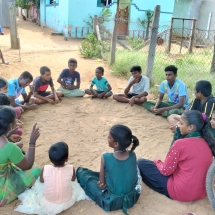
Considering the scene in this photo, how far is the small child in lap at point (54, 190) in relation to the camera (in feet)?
7.84

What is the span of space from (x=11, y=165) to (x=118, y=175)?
1.08 m

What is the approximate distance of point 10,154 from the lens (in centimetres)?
230

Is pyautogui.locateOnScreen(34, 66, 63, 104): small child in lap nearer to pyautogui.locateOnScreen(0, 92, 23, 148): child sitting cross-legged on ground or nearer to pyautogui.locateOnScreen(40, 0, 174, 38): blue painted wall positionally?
pyautogui.locateOnScreen(0, 92, 23, 148): child sitting cross-legged on ground

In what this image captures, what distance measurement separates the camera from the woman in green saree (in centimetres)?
231

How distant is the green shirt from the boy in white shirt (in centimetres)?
318

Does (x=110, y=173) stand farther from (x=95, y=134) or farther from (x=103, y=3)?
(x=103, y=3)

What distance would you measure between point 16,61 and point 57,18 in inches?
305

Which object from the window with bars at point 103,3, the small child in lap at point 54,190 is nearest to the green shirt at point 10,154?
the small child in lap at point 54,190

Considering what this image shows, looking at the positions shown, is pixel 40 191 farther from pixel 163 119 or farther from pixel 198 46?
pixel 198 46

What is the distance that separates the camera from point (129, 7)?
51.2ft

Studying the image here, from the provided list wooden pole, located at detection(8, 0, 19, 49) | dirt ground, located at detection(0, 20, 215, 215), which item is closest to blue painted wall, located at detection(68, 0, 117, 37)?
wooden pole, located at detection(8, 0, 19, 49)

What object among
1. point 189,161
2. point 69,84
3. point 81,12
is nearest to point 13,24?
point 81,12

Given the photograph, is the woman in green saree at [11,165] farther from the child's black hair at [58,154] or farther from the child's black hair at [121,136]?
the child's black hair at [121,136]

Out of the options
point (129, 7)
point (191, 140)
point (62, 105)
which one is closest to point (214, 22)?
point (129, 7)
